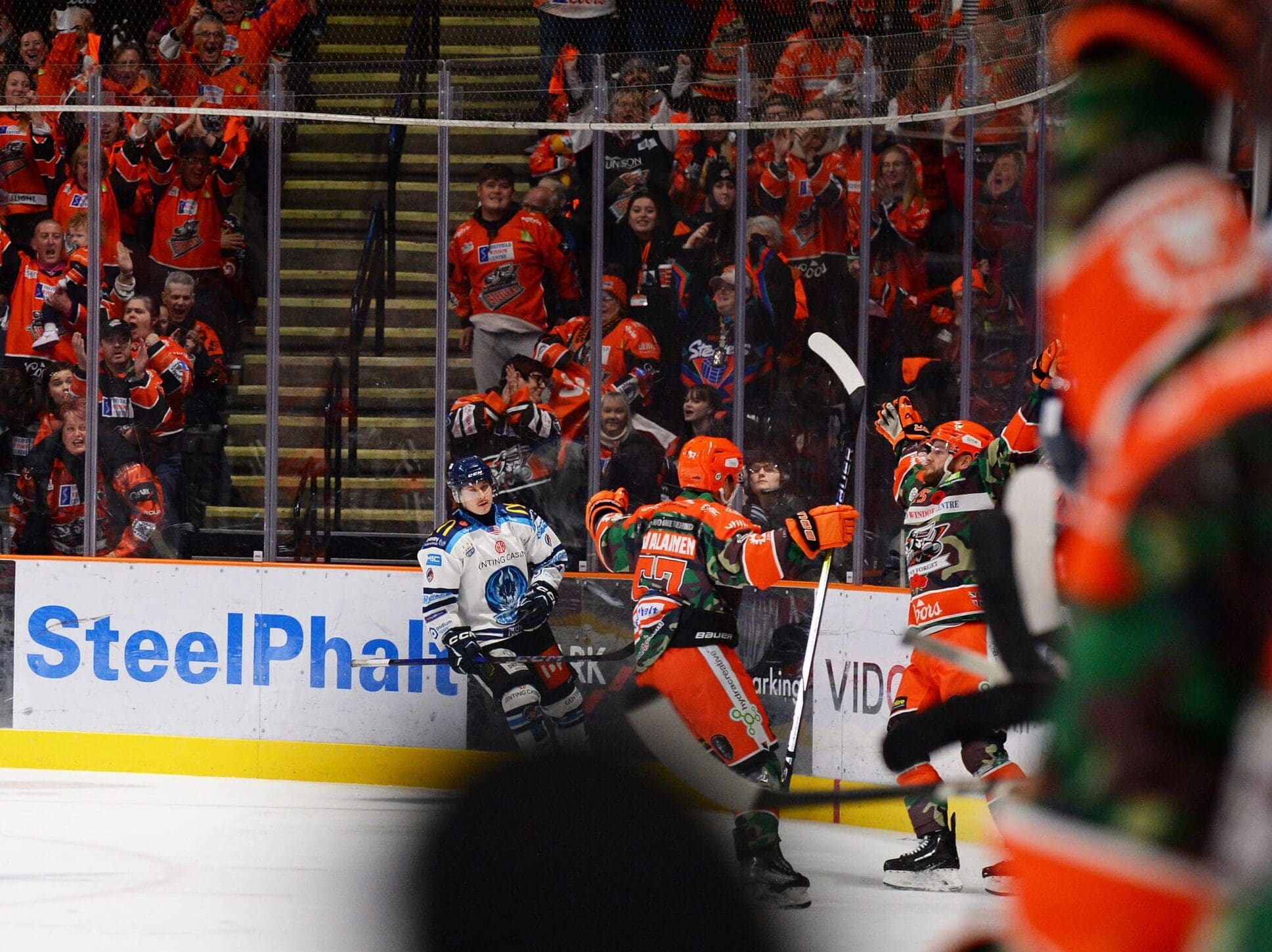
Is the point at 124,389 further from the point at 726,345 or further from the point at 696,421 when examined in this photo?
the point at 726,345

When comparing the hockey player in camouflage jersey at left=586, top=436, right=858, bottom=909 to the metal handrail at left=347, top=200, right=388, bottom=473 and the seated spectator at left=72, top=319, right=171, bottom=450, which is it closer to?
the metal handrail at left=347, top=200, right=388, bottom=473

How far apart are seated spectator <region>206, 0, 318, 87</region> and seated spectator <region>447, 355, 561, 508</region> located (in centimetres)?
222

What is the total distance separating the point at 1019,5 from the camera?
21.9 feet

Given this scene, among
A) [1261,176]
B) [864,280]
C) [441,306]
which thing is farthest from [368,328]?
[1261,176]

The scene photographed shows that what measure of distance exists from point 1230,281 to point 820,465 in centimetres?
625

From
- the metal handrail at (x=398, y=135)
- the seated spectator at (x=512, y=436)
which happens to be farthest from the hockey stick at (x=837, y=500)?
the metal handrail at (x=398, y=135)

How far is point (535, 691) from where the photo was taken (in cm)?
661

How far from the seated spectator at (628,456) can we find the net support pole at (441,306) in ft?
2.32

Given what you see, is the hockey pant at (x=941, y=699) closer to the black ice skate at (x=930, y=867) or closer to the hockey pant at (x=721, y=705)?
the black ice skate at (x=930, y=867)

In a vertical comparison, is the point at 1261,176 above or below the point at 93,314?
below

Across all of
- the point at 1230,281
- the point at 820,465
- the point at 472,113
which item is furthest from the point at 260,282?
the point at 1230,281

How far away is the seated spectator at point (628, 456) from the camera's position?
7.08 m

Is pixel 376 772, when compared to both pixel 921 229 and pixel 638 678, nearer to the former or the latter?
pixel 638 678

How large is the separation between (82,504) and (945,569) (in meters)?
4.02
